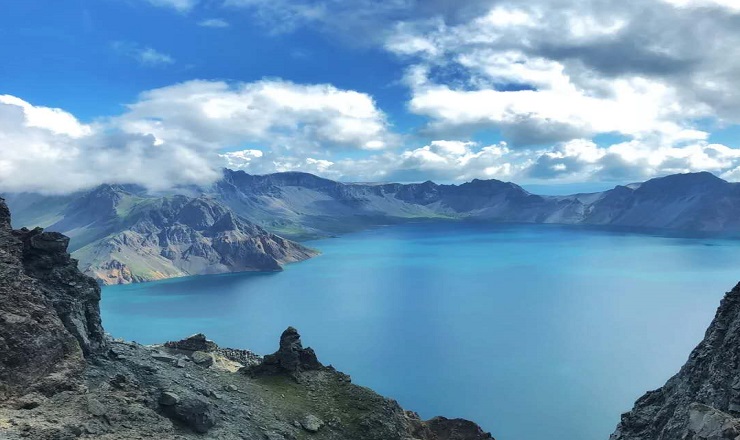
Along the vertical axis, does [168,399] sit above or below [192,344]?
above

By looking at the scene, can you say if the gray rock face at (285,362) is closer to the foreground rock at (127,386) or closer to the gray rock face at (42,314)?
the foreground rock at (127,386)

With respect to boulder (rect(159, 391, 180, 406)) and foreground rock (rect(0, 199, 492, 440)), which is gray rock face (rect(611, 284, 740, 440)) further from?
boulder (rect(159, 391, 180, 406))

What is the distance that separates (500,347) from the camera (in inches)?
6230

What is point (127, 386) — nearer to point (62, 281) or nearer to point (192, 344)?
point (62, 281)

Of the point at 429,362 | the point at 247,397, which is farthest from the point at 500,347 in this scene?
the point at 247,397

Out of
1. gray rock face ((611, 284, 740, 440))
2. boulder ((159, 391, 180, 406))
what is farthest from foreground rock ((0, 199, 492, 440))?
gray rock face ((611, 284, 740, 440))

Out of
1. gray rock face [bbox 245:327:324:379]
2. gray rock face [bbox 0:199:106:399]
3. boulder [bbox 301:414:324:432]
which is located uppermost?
gray rock face [bbox 0:199:106:399]

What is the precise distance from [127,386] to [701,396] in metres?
40.2

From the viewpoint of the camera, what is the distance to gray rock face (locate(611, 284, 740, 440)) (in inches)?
1179

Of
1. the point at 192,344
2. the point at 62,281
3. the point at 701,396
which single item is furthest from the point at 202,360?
the point at 701,396

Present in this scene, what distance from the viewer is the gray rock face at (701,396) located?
1179 inches

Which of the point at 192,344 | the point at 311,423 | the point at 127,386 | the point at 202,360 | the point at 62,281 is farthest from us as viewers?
the point at 192,344

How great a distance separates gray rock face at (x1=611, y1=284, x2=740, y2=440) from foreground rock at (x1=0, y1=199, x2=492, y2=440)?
21082 millimetres

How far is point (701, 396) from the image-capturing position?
3612 cm
